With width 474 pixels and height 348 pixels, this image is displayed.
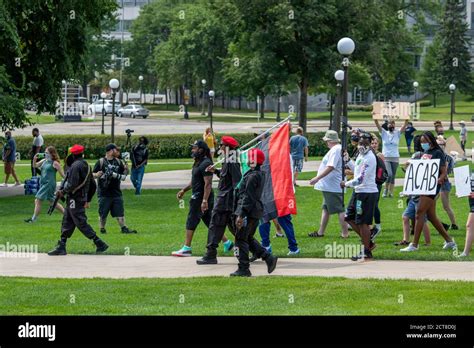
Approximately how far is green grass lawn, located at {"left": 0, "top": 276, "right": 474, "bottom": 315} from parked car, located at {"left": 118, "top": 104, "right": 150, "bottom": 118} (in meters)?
77.7

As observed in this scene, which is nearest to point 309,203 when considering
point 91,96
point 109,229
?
point 109,229

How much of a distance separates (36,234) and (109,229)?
1.42 meters

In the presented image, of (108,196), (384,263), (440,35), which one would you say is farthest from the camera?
(440,35)

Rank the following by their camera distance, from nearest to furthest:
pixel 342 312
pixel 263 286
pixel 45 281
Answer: pixel 342 312 < pixel 263 286 < pixel 45 281

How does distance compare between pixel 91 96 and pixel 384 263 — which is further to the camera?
pixel 91 96

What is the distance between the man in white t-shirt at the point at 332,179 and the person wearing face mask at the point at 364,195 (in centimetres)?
160

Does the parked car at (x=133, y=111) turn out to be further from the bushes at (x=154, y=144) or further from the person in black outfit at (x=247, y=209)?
the person in black outfit at (x=247, y=209)

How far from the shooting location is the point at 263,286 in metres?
13.4

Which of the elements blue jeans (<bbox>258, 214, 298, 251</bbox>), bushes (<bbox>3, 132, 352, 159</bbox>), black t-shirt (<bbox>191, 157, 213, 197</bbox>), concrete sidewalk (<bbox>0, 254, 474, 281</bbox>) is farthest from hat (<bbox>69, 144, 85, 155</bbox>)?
bushes (<bbox>3, 132, 352, 159</bbox>)

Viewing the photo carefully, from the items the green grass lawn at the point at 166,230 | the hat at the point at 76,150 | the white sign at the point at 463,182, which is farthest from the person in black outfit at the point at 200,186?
the white sign at the point at 463,182

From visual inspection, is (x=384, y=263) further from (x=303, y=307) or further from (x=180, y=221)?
(x=180, y=221)

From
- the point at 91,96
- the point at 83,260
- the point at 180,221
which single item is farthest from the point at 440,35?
the point at 83,260

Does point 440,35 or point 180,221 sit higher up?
point 440,35

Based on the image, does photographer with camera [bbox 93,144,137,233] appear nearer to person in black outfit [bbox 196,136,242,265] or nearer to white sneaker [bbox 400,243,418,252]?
person in black outfit [bbox 196,136,242,265]
